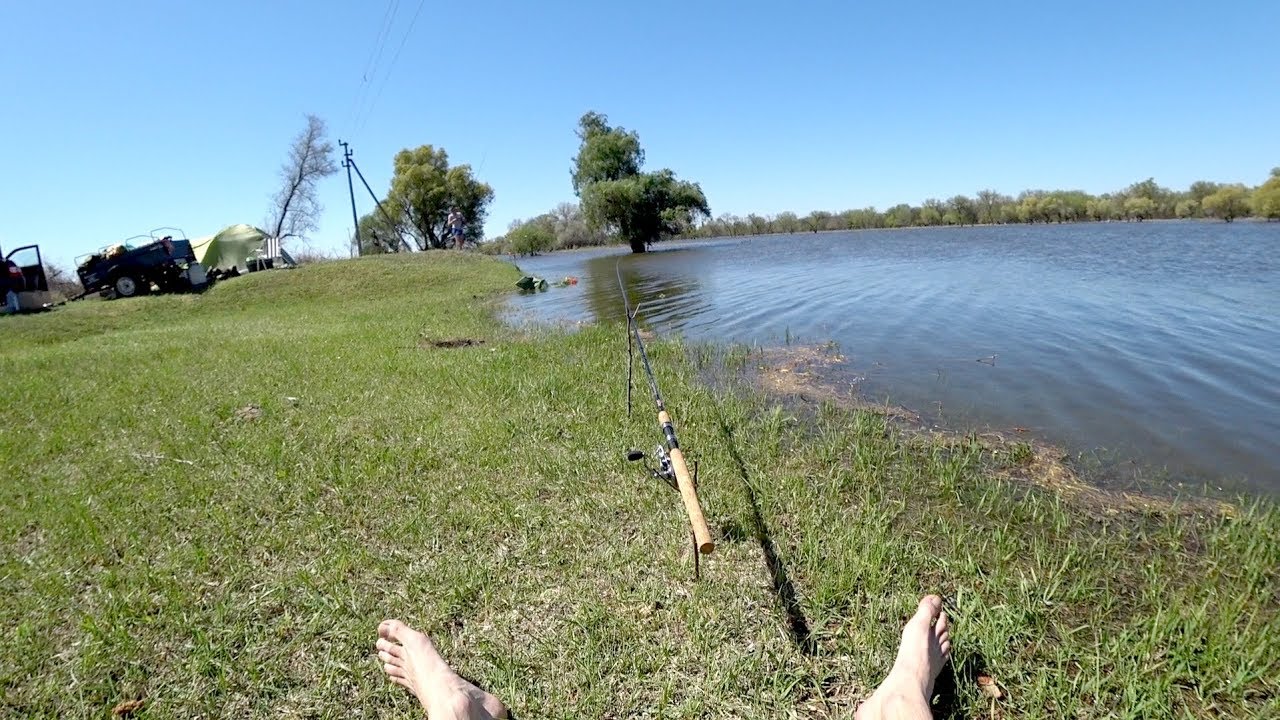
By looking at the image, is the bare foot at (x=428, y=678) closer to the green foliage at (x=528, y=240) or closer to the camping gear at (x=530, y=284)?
the camping gear at (x=530, y=284)

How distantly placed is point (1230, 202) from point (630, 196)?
127 feet

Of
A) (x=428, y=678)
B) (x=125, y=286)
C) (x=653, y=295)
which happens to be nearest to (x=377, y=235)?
(x=125, y=286)

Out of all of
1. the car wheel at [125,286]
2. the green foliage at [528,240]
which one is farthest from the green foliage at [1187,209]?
the car wheel at [125,286]

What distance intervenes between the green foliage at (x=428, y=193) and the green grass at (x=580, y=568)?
42.5 m

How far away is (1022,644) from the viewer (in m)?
2.49

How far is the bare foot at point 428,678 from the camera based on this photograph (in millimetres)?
2117

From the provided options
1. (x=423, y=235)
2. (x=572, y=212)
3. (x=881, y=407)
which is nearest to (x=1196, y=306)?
(x=881, y=407)

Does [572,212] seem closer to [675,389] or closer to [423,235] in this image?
[423,235]

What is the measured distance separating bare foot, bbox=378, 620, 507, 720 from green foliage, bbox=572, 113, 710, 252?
3890 centimetres

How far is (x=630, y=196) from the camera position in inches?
1556

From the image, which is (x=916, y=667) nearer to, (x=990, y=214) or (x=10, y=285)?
(x=10, y=285)

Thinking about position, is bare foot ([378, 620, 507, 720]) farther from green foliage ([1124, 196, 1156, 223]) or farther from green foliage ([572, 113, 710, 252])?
green foliage ([1124, 196, 1156, 223])

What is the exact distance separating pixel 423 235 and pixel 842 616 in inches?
1976

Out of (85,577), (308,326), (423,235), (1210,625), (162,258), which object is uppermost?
(423,235)
